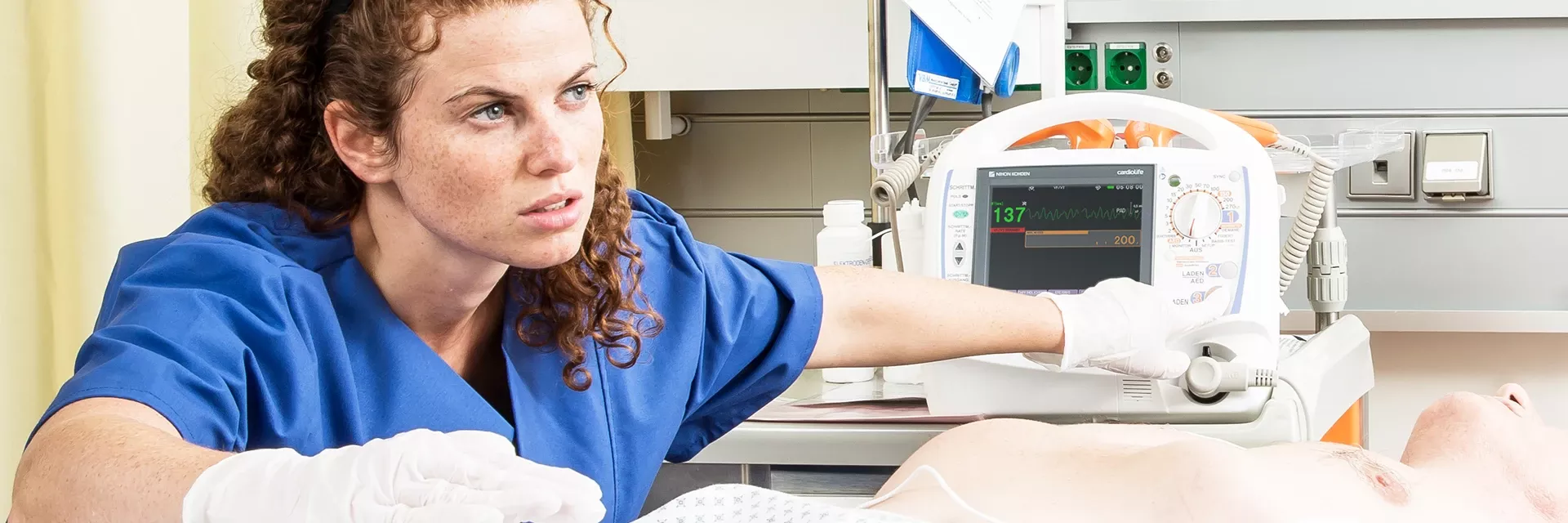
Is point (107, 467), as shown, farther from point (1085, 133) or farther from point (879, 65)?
point (879, 65)

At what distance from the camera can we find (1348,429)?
159 cm

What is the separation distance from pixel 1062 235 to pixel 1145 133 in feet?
0.79

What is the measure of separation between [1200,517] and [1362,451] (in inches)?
11.1

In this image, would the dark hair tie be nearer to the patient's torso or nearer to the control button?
the patient's torso

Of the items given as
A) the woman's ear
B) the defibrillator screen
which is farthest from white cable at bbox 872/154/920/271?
the woman's ear

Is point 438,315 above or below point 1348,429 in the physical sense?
above

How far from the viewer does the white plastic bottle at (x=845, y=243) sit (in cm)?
162

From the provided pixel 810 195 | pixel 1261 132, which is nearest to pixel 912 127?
pixel 1261 132

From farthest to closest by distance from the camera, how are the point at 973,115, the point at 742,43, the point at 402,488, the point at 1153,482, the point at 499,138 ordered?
the point at 973,115 → the point at 742,43 → the point at 1153,482 → the point at 499,138 → the point at 402,488

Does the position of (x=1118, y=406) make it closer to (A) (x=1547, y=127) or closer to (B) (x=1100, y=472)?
(B) (x=1100, y=472)

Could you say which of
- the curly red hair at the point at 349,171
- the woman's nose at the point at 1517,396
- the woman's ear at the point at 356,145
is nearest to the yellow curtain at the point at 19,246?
the curly red hair at the point at 349,171

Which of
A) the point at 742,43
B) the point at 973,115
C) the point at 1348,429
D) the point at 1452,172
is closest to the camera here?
the point at 1348,429

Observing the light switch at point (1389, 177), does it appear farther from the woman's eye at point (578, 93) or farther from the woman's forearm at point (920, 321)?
the woman's eye at point (578, 93)

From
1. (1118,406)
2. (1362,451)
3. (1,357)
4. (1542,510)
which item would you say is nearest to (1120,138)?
(1118,406)
